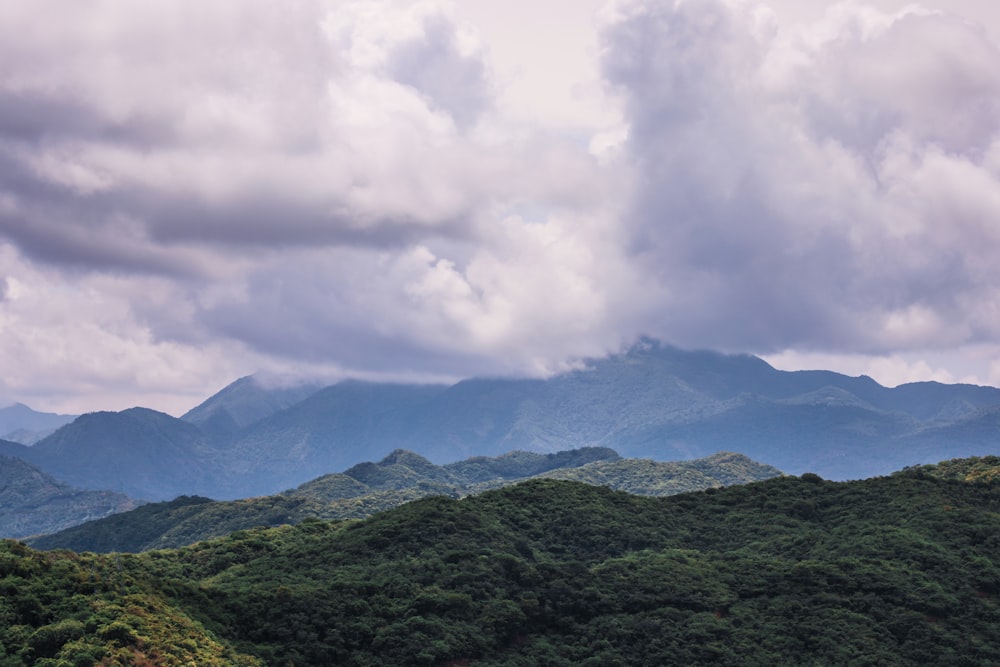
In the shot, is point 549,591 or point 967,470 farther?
point 967,470

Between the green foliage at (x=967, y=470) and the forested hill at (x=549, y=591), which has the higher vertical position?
the green foliage at (x=967, y=470)

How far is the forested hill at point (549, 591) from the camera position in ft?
277

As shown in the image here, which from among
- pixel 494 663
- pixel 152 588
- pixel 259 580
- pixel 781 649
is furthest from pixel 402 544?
pixel 781 649

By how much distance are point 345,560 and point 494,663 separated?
33547mm

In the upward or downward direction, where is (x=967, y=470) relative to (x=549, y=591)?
upward

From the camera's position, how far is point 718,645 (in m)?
101

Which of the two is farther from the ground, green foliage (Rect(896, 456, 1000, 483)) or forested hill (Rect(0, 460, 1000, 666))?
green foliage (Rect(896, 456, 1000, 483))

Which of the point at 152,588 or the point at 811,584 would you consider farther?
the point at 811,584

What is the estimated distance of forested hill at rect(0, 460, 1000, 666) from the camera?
84475 millimetres

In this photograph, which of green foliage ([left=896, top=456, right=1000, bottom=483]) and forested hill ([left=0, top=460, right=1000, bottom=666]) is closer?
forested hill ([left=0, top=460, right=1000, bottom=666])

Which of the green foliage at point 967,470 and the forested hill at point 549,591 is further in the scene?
the green foliage at point 967,470

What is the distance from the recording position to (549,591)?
113m

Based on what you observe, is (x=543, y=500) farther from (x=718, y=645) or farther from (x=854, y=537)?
(x=718, y=645)

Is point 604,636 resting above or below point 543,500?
below
